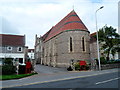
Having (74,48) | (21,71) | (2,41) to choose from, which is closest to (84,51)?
(74,48)

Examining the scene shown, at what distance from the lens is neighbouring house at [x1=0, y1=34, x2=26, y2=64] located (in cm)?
3084

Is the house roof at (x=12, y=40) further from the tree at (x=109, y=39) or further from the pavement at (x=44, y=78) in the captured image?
the tree at (x=109, y=39)

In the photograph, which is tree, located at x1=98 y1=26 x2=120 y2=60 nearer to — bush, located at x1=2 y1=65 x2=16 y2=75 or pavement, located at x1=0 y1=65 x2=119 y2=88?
pavement, located at x1=0 y1=65 x2=119 y2=88

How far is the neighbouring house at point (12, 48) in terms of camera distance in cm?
3084

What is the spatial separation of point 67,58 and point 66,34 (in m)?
6.61

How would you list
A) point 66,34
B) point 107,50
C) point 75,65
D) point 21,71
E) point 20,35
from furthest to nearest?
point 20,35 < point 66,34 < point 107,50 < point 75,65 < point 21,71

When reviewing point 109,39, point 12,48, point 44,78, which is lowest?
point 44,78

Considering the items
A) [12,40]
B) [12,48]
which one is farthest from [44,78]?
[12,40]

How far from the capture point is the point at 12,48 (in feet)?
104

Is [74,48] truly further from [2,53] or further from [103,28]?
[2,53]

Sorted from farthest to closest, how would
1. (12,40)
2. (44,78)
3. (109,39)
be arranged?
(12,40)
(109,39)
(44,78)

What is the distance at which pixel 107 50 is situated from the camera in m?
29.8

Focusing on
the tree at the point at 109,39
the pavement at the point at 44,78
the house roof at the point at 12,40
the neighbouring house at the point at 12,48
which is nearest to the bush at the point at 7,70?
the pavement at the point at 44,78

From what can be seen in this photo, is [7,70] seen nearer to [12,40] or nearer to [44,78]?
[44,78]
